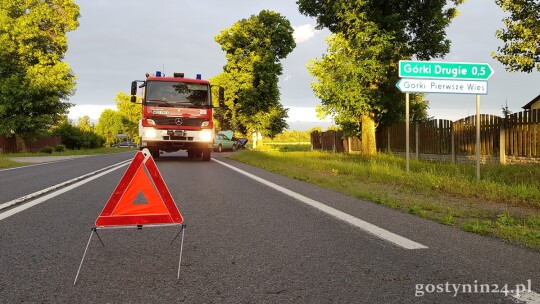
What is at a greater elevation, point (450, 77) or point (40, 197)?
point (450, 77)

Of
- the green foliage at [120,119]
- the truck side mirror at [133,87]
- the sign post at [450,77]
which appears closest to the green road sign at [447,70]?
the sign post at [450,77]

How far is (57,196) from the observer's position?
796 cm

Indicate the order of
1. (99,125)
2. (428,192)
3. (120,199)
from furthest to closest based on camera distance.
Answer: (99,125) < (428,192) < (120,199)

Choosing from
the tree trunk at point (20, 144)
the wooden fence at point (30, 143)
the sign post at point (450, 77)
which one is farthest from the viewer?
the wooden fence at point (30, 143)

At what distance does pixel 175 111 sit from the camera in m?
16.5

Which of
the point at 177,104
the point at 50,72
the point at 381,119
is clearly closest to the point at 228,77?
the point at 50,72

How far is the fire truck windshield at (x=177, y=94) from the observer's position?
16438 mm

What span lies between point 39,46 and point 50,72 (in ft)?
9.91

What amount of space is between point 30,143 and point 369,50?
33.2m

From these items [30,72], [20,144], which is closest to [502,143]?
[30,72]

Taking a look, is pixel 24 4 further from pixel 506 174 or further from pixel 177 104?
pixel 506 174

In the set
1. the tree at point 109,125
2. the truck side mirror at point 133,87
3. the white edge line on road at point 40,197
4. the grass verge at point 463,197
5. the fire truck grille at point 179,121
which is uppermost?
the tree at point 109,125

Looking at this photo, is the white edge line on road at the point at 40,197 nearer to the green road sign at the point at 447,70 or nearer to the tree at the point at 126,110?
the green road sign at the point at 447,70

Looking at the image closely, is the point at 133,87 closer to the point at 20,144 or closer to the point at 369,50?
the point at 369,50
